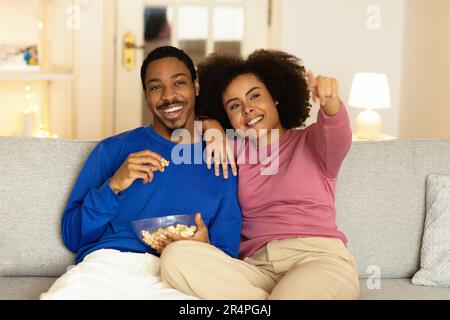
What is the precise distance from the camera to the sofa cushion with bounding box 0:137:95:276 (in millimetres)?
1895

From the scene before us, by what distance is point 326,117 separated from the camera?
173cm

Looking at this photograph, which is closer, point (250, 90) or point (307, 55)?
point (250, 90)

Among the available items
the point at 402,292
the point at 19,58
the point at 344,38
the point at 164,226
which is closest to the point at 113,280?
the point at 164,226

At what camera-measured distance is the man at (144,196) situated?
5.48 feet

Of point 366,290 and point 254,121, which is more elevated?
point 254,121

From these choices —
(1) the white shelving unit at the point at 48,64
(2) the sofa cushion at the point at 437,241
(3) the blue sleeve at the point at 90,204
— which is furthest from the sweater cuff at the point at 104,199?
(1) the white shelving unit at the point at 48,64

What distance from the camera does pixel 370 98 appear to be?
343 centimetres

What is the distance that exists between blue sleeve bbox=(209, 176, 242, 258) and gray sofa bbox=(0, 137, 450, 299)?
322 mm

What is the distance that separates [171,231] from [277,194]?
1.04 feet

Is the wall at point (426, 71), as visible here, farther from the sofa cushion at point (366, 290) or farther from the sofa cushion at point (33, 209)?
the sofa cushion at point (33, 209)

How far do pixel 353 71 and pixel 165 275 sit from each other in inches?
101

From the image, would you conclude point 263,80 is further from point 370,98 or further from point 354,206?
point 370,98
